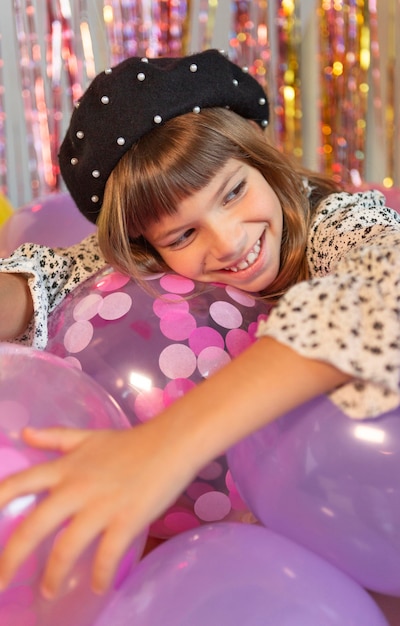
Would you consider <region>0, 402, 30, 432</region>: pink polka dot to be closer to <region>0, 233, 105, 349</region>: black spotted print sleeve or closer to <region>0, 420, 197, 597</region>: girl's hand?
<region>0, 420, 197, 597</region>: girl's hand

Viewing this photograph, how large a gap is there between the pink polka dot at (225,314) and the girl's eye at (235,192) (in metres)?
0.21

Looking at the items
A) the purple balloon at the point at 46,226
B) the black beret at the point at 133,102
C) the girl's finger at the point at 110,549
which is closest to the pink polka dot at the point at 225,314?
the black beret at the point at 133,102

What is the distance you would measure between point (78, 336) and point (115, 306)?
0.21ft

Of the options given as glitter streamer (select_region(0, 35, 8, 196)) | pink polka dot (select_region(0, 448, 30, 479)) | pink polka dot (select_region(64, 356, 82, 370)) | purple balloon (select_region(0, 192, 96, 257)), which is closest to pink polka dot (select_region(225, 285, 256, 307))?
pink polka dot (select_region(64, 356, 82, 370))

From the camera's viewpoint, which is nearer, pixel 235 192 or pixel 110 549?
pixel 110 549

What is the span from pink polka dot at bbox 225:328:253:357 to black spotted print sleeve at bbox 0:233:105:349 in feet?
1.07

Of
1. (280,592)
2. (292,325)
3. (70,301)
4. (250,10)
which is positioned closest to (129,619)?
(280,592)

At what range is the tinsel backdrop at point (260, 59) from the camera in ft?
7.91

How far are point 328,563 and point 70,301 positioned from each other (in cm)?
56

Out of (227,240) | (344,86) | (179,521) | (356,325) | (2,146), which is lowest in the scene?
(2,146)

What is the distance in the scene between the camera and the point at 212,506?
89cm

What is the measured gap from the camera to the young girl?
25.2 inches

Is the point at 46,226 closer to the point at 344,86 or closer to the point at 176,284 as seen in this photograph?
the point at 176,284

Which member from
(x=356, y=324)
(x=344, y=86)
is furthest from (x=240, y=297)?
(x=344, y=86)
